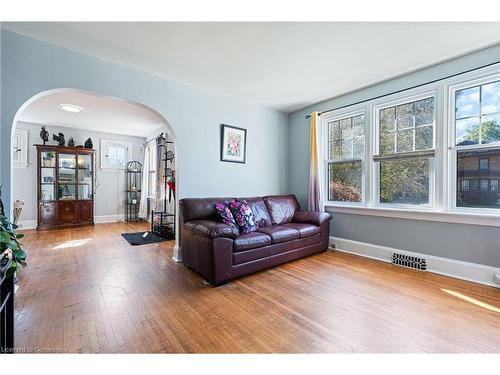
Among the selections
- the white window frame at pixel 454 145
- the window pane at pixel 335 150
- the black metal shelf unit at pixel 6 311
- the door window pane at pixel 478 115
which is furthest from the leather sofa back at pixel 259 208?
the door window pane at pixel 478 115

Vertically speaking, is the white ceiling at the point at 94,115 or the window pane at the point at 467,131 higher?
the white ceiling at the point at 94,115

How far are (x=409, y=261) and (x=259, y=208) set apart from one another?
6.84 feet

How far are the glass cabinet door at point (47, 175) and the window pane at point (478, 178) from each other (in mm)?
7575

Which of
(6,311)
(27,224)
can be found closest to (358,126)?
(6,311)

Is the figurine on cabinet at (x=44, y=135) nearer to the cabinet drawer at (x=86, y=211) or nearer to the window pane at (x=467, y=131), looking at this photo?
the cabinet drawer at (x=86, y=211)

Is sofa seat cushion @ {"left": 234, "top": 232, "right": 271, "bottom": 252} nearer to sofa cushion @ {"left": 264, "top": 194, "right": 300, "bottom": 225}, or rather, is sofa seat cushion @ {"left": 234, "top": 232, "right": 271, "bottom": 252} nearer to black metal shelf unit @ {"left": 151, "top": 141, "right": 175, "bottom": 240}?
sofa cushion @ {"left": 264, "top": 194, "right": 300, "bottom": 225}

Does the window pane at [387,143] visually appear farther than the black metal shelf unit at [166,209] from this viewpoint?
No

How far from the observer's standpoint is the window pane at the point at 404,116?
3.00 m

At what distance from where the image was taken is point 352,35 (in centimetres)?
213

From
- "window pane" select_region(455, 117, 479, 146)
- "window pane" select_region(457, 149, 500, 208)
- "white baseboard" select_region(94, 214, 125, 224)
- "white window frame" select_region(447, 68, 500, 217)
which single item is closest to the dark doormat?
"white baseboard" select_region(94, 214, 125, 224)

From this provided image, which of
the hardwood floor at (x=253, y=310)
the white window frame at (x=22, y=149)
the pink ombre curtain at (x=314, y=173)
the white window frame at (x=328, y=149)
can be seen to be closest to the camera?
the hardwood floor at (x=253, y=310)
